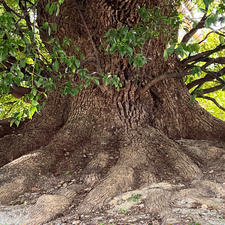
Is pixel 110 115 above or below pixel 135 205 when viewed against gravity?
above

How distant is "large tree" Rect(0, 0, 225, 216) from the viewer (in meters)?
3.08

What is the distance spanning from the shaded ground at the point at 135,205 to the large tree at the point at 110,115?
0.14 m

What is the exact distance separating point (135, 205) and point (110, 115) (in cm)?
184

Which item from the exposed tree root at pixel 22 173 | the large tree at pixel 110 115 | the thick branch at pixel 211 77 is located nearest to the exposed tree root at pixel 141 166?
the large tree at pixel 110 115

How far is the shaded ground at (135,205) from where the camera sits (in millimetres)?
2209

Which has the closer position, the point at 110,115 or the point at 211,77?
the point at 110,115

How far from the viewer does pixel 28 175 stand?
328 centimetres

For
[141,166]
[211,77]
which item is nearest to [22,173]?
[141,166]

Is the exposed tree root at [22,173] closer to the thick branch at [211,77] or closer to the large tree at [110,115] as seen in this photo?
the large tree at [110,115]

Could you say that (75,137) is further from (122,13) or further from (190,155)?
(122,13)

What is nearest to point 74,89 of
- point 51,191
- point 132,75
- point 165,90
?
point 51,191

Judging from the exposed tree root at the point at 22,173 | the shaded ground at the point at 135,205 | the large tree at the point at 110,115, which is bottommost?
the shaded ground at the point at 135,205

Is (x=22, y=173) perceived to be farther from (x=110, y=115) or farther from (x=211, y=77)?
(x=211, y=77)

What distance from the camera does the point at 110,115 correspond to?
408 centimetres
